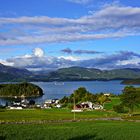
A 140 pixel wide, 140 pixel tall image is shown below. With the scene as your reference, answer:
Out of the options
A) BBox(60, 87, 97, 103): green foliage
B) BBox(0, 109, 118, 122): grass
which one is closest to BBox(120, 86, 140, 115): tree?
BBox(0, 109, 118, 122): grass

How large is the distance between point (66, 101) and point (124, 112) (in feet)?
182

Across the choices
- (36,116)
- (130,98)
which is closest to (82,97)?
(130,98)

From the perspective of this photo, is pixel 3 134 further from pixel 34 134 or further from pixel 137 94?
pixel 137 94

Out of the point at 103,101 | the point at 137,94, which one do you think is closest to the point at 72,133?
the point at 137,94

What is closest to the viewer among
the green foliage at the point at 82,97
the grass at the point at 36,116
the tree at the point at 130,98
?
the grass at the point at 36,116

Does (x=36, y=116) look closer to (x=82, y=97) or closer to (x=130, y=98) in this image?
(x=130, y=98)

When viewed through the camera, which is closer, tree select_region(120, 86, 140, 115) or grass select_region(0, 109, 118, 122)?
grass select_region(0, 109, 118, 122)

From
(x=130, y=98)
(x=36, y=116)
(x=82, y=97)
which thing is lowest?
(x=36, y=116)

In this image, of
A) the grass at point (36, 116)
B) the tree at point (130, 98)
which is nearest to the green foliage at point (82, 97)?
the tree at point (130, 98)

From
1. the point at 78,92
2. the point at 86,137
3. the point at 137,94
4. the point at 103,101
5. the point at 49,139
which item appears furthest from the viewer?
the point at 78,92

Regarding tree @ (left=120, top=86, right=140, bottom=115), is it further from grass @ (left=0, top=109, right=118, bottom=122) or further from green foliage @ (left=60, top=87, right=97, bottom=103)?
green foliage @ (left=60, top=87, right=97, bottom=103)

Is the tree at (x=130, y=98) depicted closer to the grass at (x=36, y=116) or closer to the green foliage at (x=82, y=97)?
the grass at (x=36, y=116)

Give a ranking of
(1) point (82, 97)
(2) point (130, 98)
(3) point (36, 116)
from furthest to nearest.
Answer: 1. (1) point (82, 97)
2. (2) point (130, 98)
3. (3) point (36, 116)

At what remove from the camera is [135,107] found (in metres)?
94.5
